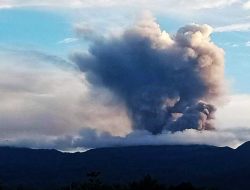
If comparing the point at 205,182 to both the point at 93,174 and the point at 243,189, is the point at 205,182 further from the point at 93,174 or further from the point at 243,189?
the point at 93,174

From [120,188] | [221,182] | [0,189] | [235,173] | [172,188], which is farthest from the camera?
[235,173]

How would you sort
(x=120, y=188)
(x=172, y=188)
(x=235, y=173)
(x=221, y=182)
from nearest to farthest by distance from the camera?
(x=172, y=188) → (x=120, y=188) → (x=221, y=182) → (x=235, y=173)

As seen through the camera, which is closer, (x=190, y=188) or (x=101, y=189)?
(x=190, y=188)

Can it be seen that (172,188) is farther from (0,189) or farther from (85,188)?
(0,189)

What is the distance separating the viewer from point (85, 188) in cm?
7300

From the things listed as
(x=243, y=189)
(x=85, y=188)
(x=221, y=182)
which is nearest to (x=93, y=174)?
(x=85, y=188)

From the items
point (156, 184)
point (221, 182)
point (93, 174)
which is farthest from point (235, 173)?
point (156, 184)

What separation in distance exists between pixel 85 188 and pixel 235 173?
123 m

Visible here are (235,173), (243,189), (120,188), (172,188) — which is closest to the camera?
(172,188)

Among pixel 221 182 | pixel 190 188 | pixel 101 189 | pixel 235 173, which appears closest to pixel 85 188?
pixel 101 189

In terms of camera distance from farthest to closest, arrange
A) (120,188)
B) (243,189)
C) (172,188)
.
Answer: (243,189) < (120,188) < (172,188)

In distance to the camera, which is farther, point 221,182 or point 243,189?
point 221,182

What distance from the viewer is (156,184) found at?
65.6 m

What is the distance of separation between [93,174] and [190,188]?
18481mm
